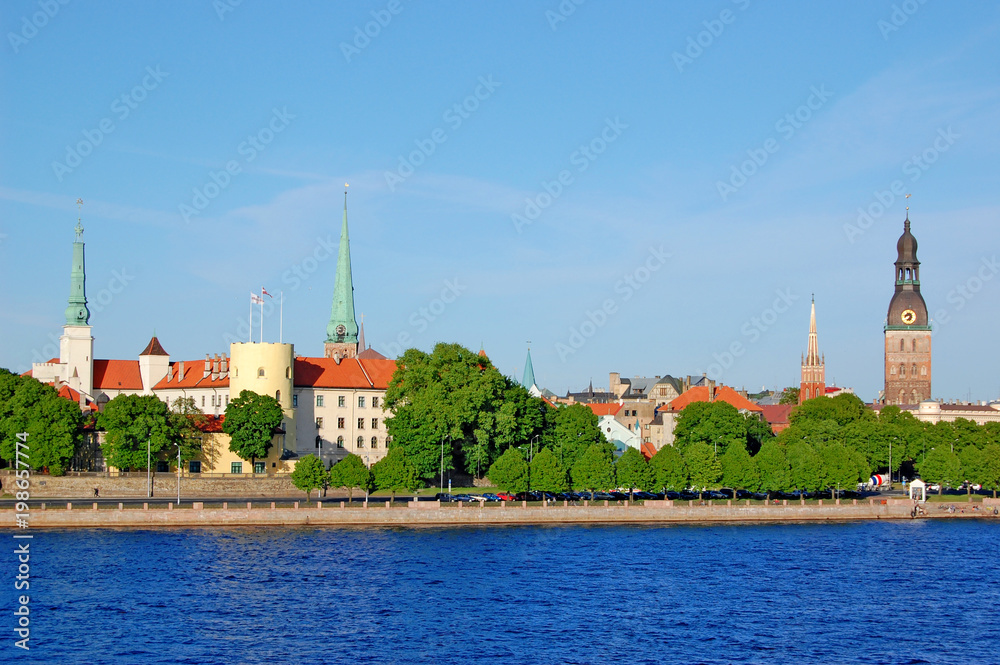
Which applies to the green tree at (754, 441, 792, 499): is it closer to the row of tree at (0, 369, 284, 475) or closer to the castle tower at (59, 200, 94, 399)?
the row of tree at (0, 369, 284, 475)

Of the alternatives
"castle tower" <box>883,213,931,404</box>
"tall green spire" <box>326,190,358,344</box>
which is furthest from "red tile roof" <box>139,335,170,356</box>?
"castle tower" <box>883,213,931,404</box>

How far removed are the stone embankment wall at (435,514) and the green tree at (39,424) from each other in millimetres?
8869

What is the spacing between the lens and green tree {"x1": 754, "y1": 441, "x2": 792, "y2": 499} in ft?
324

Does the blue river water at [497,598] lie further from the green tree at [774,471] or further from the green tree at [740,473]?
the green tree at [774,471]

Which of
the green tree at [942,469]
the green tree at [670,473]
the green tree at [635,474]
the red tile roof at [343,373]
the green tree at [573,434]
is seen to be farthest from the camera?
the red tile roof at [343,373]

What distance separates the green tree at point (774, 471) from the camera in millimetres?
98688

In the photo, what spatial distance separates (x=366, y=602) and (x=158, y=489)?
39044 mm

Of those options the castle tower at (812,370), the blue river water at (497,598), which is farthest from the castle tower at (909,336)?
the blue river water at (497,598)

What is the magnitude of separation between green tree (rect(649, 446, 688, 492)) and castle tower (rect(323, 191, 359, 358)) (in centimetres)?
5608

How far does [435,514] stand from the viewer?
282 ft

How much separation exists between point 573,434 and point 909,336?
9453cm

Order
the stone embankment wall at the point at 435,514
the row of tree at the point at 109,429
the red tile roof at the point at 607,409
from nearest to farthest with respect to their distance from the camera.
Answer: the stone embankment wall at the point at 435,514
the row of tree at the point at 109,429
the red tile roof at the point at 607,409

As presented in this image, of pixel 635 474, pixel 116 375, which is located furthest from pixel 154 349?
pixel 635 474

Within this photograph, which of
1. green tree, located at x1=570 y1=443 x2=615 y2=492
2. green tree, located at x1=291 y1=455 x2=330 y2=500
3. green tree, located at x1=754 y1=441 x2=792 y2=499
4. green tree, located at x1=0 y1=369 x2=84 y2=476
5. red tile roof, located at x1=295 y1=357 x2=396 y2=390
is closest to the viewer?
green tree, located at x1=291 y1=455 x2=330 y2=500
